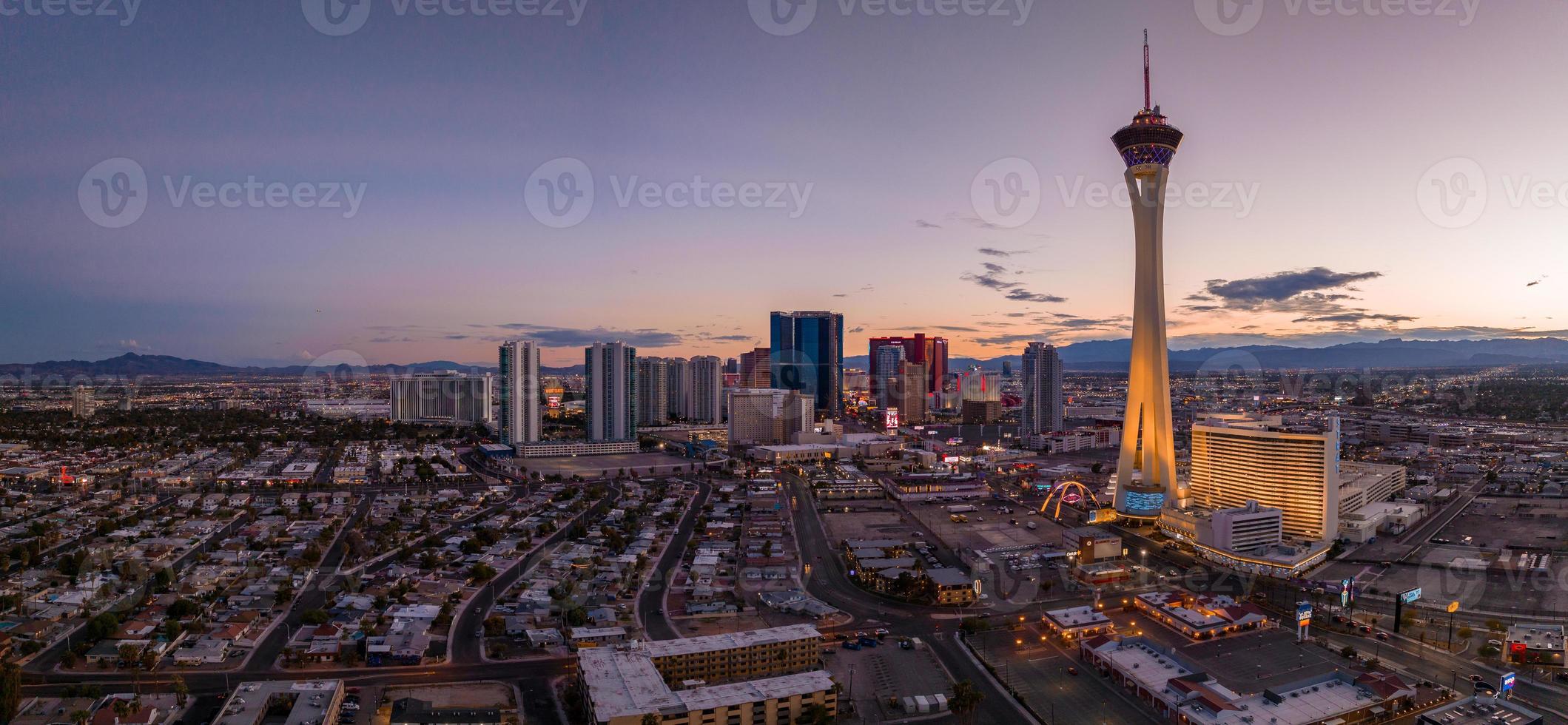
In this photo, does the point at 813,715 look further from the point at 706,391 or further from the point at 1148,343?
the point at 706,391

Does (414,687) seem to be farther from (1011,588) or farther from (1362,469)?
(1362,469)

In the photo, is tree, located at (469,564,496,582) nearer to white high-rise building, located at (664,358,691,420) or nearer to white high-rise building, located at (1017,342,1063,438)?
white high-rise building, located at (1017,342,1063,438)

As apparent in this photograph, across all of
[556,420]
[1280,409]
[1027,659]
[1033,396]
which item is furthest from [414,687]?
[1280,409]

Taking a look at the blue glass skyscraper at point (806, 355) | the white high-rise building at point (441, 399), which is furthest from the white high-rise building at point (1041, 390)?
the white high-rise building at point (441, 399)

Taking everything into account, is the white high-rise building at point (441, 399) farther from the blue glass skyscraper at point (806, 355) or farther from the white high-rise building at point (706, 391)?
the blue glass skyscraper at point (806, 355)

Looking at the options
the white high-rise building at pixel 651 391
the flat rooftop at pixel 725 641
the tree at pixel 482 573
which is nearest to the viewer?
the flat rooftop at pixel 725 641

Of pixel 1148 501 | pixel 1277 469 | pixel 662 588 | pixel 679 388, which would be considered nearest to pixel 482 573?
pixel 662 588
